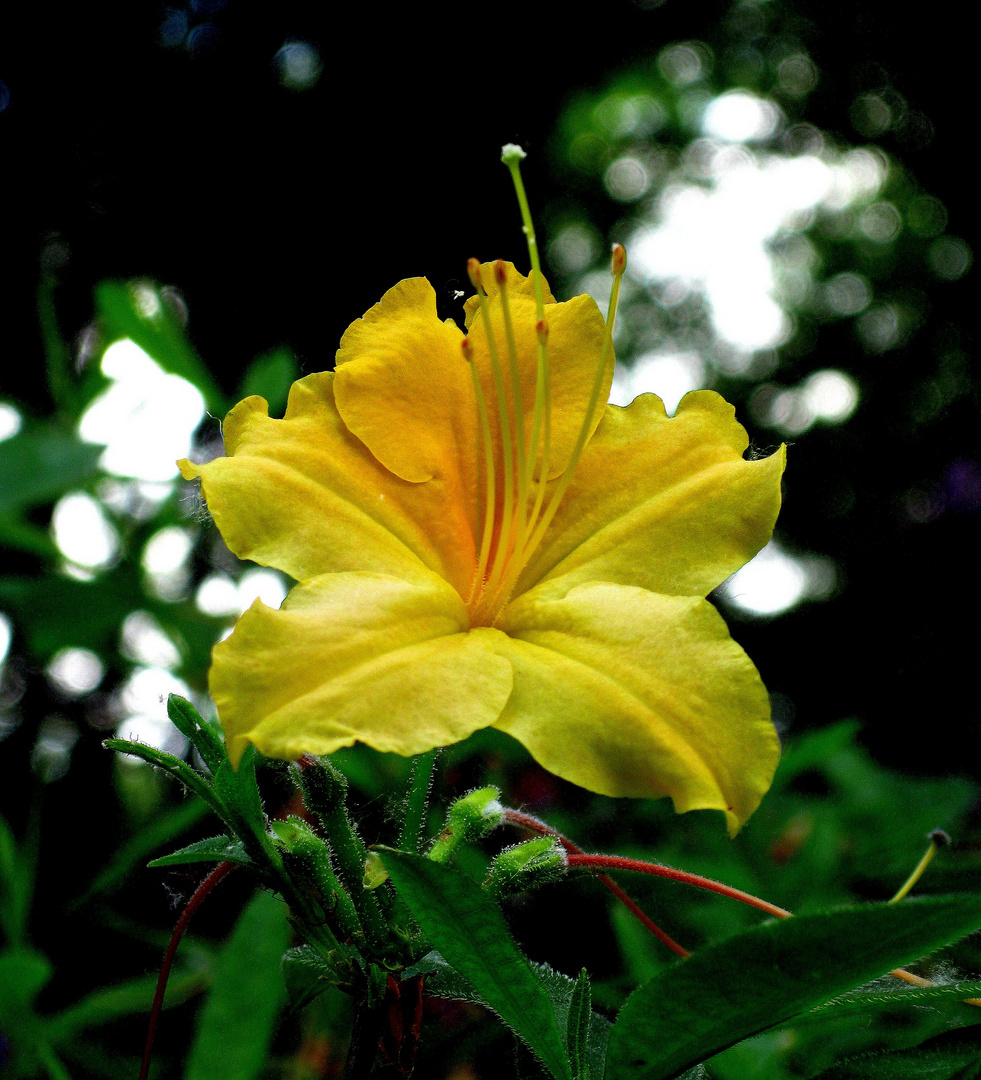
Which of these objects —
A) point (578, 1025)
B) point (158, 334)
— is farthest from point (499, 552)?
point (158, 334)

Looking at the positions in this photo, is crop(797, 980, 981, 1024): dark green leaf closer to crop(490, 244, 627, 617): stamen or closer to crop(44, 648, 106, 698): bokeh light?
crop(490, 244, 627, 617): stamen

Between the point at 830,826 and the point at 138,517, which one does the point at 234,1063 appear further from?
the point at 138,517

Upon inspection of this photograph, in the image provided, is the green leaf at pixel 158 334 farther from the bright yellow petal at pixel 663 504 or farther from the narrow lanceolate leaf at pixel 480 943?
the narrow lanceolate leaf at pixel 480 943

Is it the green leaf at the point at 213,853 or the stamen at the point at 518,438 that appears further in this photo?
the stamen at the point at 518,438

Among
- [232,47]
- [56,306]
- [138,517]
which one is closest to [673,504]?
[138,517]

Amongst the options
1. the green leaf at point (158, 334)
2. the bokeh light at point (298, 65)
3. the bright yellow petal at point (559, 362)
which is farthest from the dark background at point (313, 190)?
the bright yellow petal at point (559, 362)
